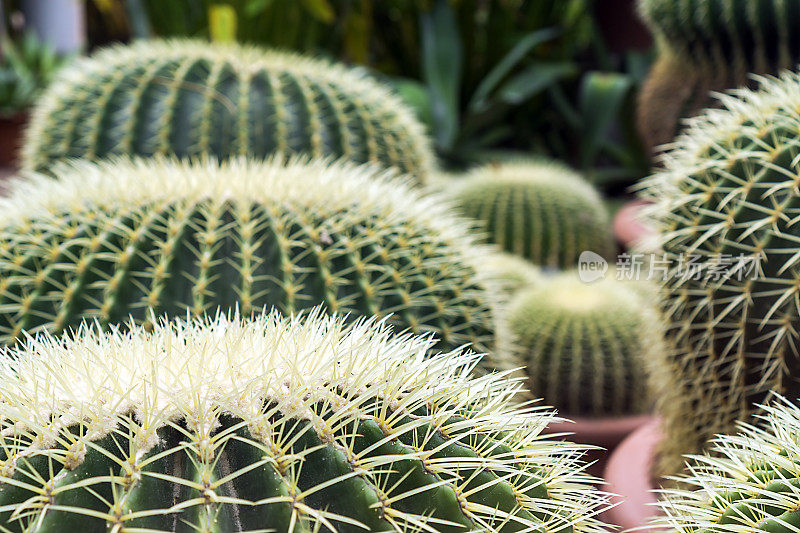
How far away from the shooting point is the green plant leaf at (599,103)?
12.7ft

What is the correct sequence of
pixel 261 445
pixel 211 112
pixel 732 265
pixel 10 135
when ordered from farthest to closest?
1. pixel 10 135
2. pixel 211 112
3. pixel 732 265
4. pixel 261 445

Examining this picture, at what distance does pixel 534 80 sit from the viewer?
4.11m

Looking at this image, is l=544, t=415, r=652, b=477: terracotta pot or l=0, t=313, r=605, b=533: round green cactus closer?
l=0, t=313, r=605, b=533: round green cactus

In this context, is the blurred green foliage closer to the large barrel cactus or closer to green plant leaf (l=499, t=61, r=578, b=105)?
green plant leaf (l=499, t=61, r=578, b=105)

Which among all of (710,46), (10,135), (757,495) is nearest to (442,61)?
(10,135)

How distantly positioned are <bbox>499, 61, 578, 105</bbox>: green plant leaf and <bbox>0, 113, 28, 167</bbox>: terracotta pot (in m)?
2.34

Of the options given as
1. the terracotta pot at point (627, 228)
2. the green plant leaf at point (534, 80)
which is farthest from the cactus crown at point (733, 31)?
the green plant leaf at point (534, 80)

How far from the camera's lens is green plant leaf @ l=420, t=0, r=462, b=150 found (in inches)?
158

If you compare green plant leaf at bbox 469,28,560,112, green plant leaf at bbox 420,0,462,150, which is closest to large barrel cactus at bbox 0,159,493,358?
green plant leaf at bbox 420,0,462,150

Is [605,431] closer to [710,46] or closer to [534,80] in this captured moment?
[710,46]

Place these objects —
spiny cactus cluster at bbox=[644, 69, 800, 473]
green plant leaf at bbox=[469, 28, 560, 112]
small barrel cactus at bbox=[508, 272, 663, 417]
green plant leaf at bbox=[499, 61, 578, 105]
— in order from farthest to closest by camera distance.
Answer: green plant leaf at bbox=[469, 28, 560, 112], green plant leaf at bbox=[499, 61, 578, 105], small barrel cactus at bbox=[508, 272, 663, 417], spiny cactus cluster at bbox=[644, 69, 800, 473]

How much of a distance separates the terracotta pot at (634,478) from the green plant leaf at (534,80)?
9.49ft

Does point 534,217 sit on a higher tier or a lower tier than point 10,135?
lower

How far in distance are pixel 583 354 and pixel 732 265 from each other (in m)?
0.87
